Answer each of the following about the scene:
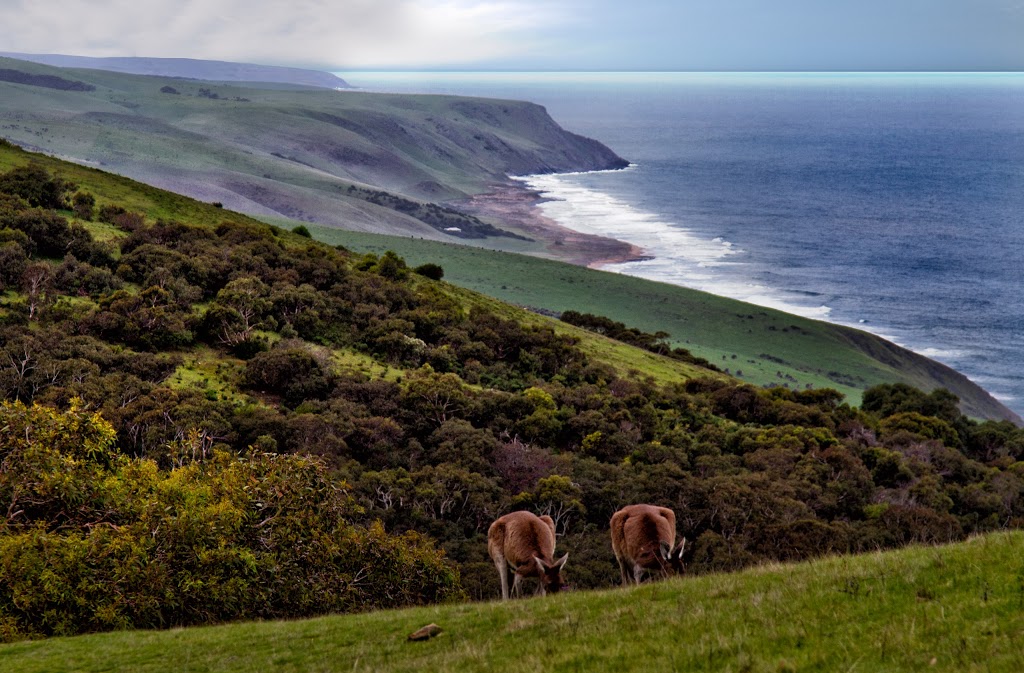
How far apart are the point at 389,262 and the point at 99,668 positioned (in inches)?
2135

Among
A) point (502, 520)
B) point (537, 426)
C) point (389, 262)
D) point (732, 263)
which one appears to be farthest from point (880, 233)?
point (502, 520)

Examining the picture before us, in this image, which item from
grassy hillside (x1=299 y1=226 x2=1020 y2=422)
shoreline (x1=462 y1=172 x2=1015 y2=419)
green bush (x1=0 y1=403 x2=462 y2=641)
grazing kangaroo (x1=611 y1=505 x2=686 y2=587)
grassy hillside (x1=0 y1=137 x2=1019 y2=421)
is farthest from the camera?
shoreline (x1=462 y1=172 x2=1015 y2=419)

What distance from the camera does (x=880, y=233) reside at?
15375cm

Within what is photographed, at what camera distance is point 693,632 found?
9.79 metres

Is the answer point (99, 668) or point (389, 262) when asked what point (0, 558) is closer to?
point (99, 668)

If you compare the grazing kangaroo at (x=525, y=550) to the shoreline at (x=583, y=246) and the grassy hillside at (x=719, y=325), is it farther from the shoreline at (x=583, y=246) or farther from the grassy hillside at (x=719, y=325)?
the shoreline at (x=583, y=246)

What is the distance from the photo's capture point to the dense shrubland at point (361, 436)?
17328 millimetres

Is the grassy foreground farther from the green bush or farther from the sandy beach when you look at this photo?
the sandy beach

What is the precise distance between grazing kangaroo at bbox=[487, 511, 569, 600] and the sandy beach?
356 ft

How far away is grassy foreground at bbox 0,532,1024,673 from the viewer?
27.6ft

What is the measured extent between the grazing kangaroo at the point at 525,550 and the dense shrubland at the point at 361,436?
4.10 meters

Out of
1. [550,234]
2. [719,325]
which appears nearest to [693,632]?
[719,325]

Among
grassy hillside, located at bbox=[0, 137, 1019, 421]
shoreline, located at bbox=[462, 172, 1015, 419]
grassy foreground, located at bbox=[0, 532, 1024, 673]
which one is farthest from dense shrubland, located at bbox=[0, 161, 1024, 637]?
shoreline, located at bbox=[462, 172, 1015, 419]

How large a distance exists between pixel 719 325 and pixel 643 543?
248 feet
